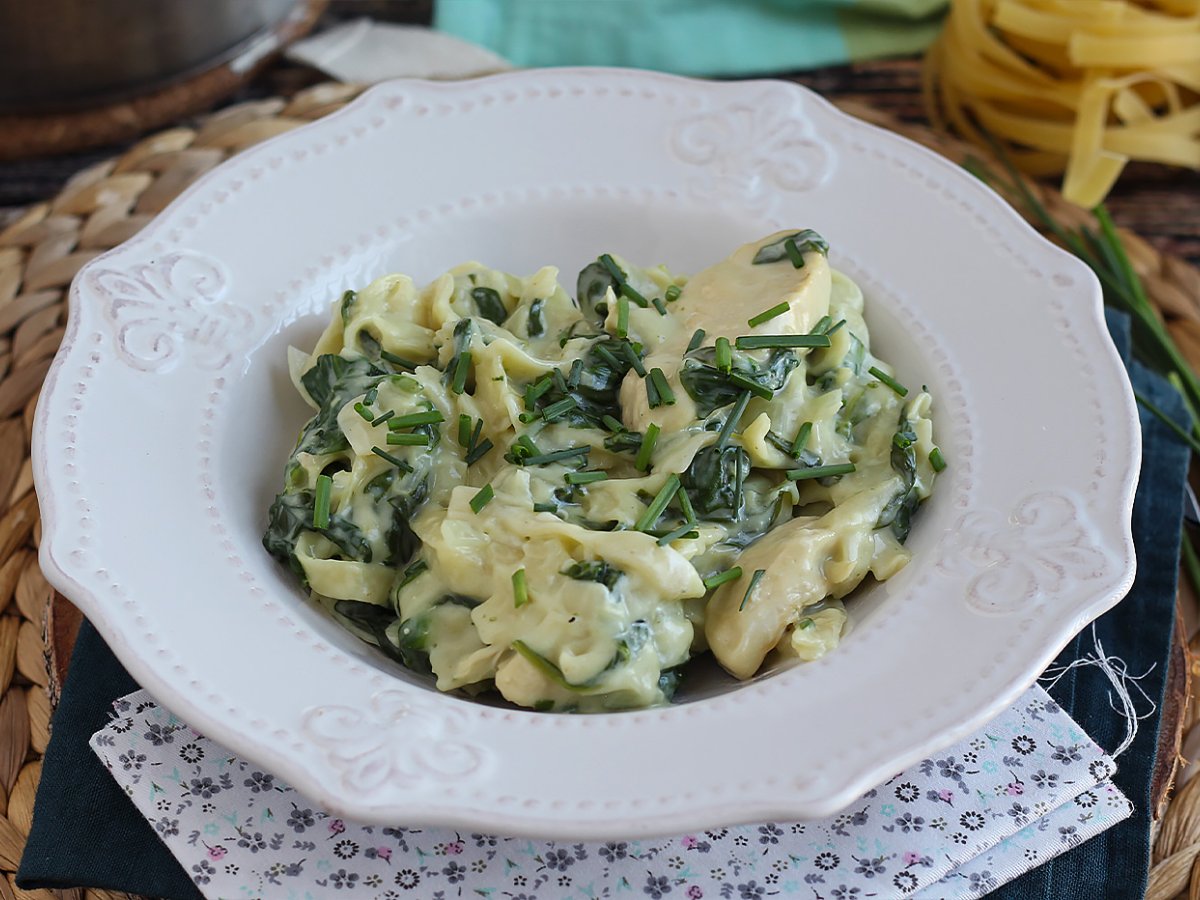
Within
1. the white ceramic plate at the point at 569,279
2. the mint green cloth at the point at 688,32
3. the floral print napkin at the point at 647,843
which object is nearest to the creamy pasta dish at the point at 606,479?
the white ceramic plate at the point at 569,279

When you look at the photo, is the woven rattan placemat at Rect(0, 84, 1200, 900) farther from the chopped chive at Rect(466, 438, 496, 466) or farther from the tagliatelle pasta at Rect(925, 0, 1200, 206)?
the chopped chive at Rect(466, 438, 496, 466)

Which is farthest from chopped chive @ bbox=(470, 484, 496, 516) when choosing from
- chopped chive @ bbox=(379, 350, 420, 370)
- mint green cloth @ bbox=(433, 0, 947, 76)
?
mint green cloth @ bbox=(433, 0, 947, 76)

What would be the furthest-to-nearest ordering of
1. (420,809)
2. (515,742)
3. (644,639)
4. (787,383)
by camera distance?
(787,383) < (644,639) < (515,742) < (420,809)

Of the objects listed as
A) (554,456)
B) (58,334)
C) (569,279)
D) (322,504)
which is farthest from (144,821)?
(569,279)

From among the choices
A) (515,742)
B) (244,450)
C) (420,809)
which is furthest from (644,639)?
(244,450)

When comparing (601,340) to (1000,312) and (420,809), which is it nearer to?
(1000,312)

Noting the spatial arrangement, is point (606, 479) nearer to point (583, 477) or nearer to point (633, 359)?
point (583, 477)
